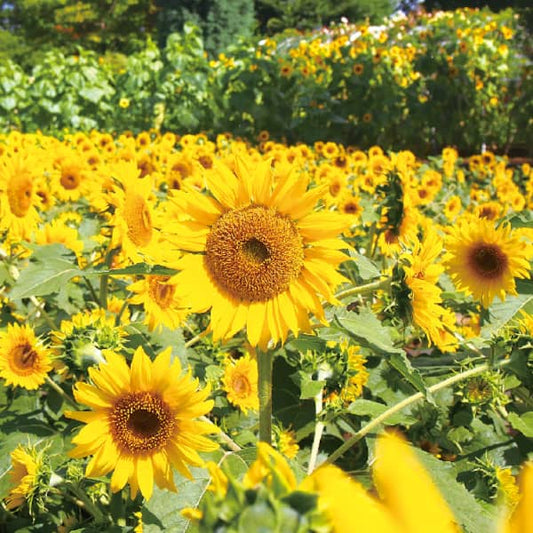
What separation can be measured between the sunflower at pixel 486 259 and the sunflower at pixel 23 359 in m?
1.06

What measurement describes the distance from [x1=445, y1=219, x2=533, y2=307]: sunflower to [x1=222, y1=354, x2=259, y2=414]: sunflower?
0.60 meters

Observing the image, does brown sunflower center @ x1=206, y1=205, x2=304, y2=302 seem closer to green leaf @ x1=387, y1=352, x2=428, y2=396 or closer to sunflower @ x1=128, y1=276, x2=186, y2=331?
green leaf @ x1=387, y1=352, x2=428, y2=396

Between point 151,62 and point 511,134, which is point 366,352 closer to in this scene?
point 151,62

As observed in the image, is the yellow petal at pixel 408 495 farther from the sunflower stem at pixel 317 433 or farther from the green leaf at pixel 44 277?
the green leaf at pixel 44 277

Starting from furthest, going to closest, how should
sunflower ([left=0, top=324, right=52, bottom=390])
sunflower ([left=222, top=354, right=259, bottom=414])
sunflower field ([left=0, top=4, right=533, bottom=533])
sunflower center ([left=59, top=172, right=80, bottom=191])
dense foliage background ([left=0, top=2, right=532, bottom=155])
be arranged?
dense foliage background ([left=0, top=2, right=532, bottom=155])
sunflower center ([left=59, top=172, right=80, bottom=191])
sunflower ([left=222, top=354, right=259, bottom=414])
sunflower ([left=0, top=324, right=52, bottom=390])
sunflower field ([left=0, top=4, right=533, bottom=533])

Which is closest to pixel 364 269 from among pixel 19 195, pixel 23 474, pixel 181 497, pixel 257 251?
pixel 257 251

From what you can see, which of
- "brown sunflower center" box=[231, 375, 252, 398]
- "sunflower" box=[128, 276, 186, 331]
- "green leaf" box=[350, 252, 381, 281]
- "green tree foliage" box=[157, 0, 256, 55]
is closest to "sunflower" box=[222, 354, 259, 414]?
"brown sunflower center" box=[231, 375, 252, 398]

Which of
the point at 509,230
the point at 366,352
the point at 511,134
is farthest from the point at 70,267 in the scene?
the point at 511,134

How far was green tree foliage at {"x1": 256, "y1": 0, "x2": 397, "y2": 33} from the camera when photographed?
2589cm

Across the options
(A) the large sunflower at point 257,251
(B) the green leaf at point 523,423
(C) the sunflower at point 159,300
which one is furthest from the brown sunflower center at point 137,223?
(B) the green leaf at point 523,423

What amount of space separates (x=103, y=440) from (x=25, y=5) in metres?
22.6

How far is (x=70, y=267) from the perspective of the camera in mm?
1532

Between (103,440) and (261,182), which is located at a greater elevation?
(261,182)

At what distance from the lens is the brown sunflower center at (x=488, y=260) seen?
1.62 metres
